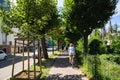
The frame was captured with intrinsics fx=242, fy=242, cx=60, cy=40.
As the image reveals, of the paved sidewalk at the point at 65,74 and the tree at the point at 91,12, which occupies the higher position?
the tree at the point at 91,12

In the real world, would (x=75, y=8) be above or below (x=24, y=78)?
above

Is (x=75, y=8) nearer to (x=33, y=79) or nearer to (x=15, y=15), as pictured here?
(x=15, y=15)

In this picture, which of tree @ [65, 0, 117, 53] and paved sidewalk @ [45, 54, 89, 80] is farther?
tree @ [65, 0, 117, 53]

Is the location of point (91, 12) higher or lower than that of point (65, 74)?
higher

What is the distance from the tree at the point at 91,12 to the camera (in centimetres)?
1983

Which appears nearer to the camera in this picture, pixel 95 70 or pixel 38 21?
pixel 95 70

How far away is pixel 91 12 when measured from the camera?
65.0 feet

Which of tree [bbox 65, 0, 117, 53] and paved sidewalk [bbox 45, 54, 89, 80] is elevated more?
tree [bbox 65, 0, 117, 53]

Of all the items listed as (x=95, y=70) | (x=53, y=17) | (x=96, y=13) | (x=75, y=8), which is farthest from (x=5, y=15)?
(x=53, y=17)

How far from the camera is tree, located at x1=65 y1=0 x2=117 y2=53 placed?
19828 millimetres

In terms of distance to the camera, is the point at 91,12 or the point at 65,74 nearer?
the point at 65,74

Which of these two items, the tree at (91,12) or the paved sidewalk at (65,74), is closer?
the paved sidewalk at (65,74)

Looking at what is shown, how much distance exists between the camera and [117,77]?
761 centimetres

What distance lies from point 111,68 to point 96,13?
1212 cm
